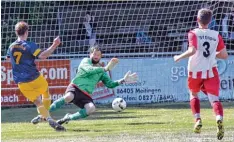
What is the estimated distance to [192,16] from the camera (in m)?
22.2

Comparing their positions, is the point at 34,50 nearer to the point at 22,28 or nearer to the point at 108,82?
the point at 22,28

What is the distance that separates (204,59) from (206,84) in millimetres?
388

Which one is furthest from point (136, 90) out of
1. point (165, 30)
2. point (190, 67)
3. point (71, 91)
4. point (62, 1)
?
point (190, 67)

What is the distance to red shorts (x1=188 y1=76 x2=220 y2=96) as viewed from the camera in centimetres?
1185

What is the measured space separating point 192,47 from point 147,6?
10.8 metres

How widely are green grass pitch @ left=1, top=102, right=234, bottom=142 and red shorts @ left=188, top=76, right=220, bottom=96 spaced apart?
679 mm

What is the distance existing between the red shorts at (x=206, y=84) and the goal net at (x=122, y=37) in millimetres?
8764

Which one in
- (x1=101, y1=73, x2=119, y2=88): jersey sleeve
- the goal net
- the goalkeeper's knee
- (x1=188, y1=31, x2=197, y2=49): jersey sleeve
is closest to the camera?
(x1=188, y1=31, x2=197, y2=49): jersey sleeve

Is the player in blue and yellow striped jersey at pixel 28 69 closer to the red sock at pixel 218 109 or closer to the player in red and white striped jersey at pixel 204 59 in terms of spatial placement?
the player in red and white striped jersey at pixel 204 59

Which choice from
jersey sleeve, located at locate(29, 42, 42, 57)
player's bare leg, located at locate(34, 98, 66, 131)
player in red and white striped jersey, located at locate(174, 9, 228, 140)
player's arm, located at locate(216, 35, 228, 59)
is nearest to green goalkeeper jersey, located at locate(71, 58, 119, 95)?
player's bare leg, located at locate(34, 98, 66, 131)

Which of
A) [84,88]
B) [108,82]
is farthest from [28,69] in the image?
[108,82]

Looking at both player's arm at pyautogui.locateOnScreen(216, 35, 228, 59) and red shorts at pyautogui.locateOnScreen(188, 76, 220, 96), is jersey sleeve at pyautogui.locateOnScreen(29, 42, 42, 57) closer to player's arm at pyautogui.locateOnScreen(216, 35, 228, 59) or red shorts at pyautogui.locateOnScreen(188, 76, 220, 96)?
red shorts at pyautogui.locateOnScreen(188, 76, 220, 96)

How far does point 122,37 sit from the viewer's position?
21719mm

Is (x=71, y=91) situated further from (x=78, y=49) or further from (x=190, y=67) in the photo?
(x=78, y=49)
